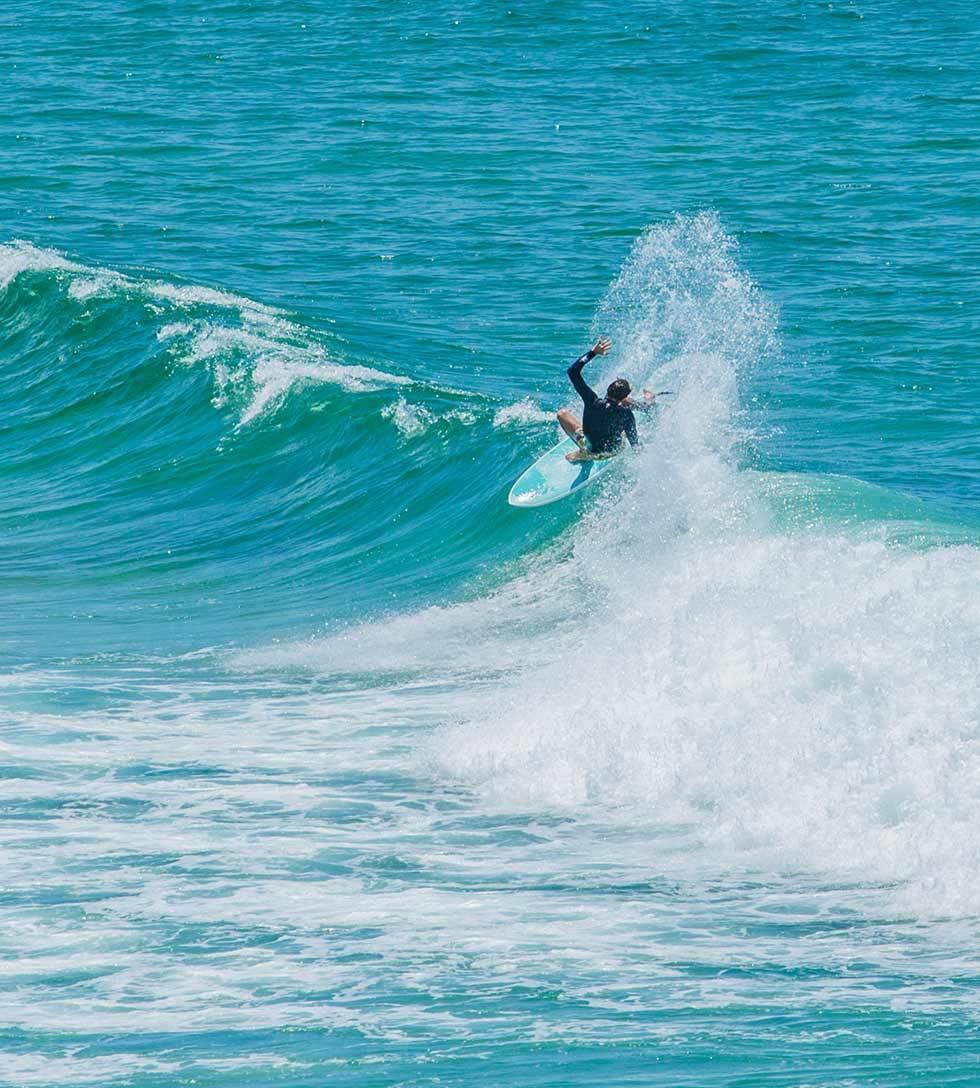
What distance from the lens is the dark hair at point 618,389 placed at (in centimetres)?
2083

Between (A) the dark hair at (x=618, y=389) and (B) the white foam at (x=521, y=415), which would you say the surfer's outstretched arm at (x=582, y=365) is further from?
(B) the white foam at (x=521, y=415)

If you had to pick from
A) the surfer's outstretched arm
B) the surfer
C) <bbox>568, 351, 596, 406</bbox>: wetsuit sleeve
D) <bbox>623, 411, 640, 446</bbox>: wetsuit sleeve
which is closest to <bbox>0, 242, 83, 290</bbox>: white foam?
the surfer

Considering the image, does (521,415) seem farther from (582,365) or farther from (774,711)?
(774,711)

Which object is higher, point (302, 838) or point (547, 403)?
point (547, 403)

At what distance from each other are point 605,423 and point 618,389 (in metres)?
0.44

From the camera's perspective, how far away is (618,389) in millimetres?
20875

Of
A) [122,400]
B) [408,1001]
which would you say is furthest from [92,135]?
[408,1001]

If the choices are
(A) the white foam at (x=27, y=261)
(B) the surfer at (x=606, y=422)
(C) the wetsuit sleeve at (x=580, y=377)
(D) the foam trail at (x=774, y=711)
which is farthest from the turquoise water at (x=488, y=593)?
(C) the wetsuit sleeve at (x=580, y=377)

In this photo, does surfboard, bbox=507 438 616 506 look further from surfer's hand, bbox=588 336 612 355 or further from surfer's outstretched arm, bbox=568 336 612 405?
surfer's hand, bbox=588 336 612 355

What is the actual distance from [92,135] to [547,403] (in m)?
21.7

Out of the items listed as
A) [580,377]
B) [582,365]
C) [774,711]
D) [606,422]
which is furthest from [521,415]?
[774,711]

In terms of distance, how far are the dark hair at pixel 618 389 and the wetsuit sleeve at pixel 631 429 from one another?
0.95ft

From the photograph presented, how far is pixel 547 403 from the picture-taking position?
2688 cm

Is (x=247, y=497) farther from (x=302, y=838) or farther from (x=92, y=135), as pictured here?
(x=92, y=135)
